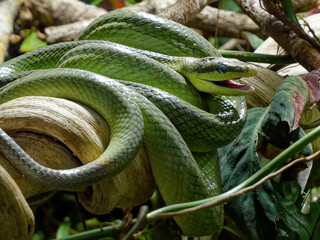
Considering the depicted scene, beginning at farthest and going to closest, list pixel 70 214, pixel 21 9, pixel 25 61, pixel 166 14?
pixel 21 9, pixel 70 214, pixel 166 14, pixel 25 61

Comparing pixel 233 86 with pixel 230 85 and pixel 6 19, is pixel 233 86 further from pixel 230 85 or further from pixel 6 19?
pixel 6 19

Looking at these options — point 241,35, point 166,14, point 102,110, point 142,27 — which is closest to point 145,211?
point 102,110

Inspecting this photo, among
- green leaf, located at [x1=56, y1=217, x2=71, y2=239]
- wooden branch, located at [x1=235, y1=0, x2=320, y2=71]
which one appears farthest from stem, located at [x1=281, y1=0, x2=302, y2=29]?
green leaf, located at [x1=56, y1=217, x2=71, y2=239]

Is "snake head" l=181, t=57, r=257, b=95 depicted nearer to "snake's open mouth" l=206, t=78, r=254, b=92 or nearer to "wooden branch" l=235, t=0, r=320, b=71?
"snake's open mouth" l=206, t=78, r=254, b=92

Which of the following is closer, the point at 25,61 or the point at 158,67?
the point at 158,67

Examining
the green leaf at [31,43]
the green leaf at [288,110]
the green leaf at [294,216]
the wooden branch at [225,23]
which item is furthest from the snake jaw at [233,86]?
the green leaf at [31,43]

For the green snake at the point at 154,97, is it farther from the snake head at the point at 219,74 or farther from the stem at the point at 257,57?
the stem at the point at 257,57

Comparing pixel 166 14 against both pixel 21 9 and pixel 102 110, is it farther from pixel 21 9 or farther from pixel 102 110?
pixel 21 9
